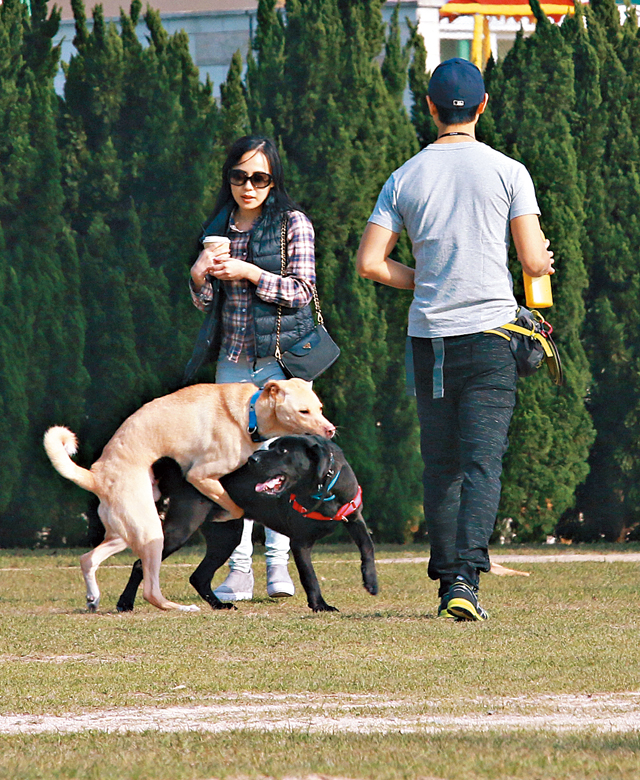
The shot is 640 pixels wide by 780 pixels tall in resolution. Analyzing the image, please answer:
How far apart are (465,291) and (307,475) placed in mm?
1115

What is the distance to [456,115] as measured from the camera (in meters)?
5.71

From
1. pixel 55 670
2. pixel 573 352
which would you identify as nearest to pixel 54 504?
pixel 573 352

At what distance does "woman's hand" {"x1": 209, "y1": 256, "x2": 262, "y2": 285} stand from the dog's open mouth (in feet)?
2.96

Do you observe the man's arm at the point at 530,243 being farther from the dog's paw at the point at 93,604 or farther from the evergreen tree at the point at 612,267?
the evergreen tree at the point at 612,267

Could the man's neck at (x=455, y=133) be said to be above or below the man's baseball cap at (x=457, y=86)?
A: below

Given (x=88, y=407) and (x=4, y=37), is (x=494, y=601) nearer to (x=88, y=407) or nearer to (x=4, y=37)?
(x=88, y=407)

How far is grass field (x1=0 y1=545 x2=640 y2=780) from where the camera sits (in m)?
3.05

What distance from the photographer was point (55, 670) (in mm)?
4523

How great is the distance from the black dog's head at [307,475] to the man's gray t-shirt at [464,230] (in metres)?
0.74

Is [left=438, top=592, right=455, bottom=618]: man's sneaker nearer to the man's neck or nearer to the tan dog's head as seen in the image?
the tan dog's head

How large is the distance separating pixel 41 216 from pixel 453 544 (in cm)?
616

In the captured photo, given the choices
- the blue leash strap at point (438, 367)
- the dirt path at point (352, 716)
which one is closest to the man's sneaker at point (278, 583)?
the blue leash strap at point (438, 367)

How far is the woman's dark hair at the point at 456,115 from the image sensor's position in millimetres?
5703

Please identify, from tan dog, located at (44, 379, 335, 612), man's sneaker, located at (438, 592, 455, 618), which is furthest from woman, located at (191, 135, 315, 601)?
man's sneaker, located at (438, 592, 455, 618)
